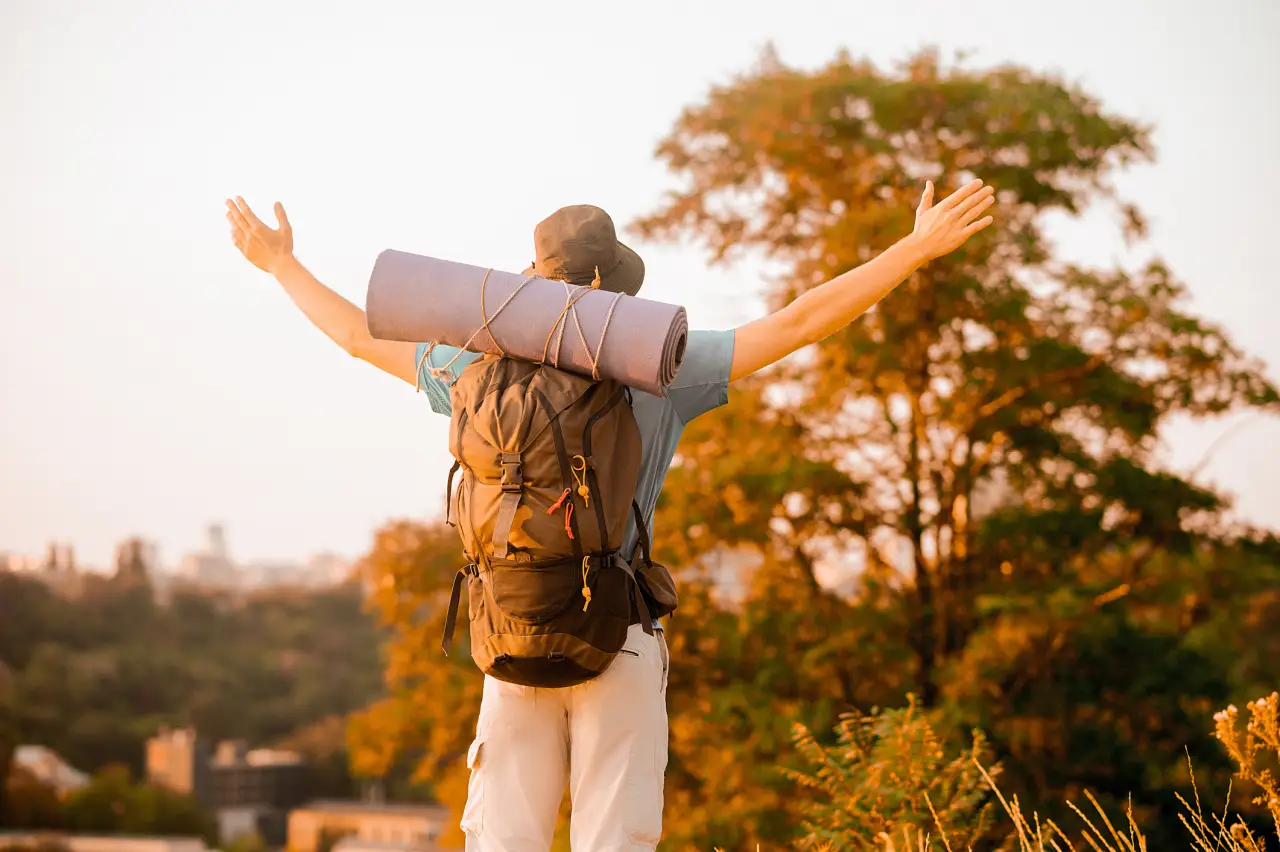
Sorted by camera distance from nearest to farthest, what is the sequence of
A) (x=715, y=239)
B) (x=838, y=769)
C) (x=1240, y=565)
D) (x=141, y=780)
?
1. (x=838, y=769)
2. (x=1240, y=565)
3. (x=715, y=239)
4. (x=141, y=780)

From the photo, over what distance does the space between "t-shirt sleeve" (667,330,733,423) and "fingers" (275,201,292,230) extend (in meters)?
0.94

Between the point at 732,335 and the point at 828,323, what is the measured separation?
0.16m

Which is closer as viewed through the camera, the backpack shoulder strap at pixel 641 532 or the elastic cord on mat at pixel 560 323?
the elastic cord on mat at pixel 560 323

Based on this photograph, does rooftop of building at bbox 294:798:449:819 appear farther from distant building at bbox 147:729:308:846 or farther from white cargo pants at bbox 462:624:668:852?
white cargo pants at bbox 462:624:668:852

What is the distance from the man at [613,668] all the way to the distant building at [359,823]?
41.4 meters

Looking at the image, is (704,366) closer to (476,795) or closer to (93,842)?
(476,795)

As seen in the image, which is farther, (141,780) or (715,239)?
(141,780)

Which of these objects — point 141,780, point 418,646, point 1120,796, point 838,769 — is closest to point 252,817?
point 141,780

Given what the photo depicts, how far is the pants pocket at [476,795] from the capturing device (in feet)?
6.98

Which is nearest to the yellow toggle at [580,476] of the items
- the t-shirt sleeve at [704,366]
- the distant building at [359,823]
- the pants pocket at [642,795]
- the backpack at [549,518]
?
the backpack at [549,518]

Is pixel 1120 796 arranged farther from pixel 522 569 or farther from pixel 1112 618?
pixel 522 569

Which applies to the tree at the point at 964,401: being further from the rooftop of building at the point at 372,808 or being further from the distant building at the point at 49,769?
the distant building at the point at 49,769

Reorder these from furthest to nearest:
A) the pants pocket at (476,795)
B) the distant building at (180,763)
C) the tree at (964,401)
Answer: the distant building at (180,763) < the tree at (964,401) < the pants pocket at (476,795)

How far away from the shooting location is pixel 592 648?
2025mm
